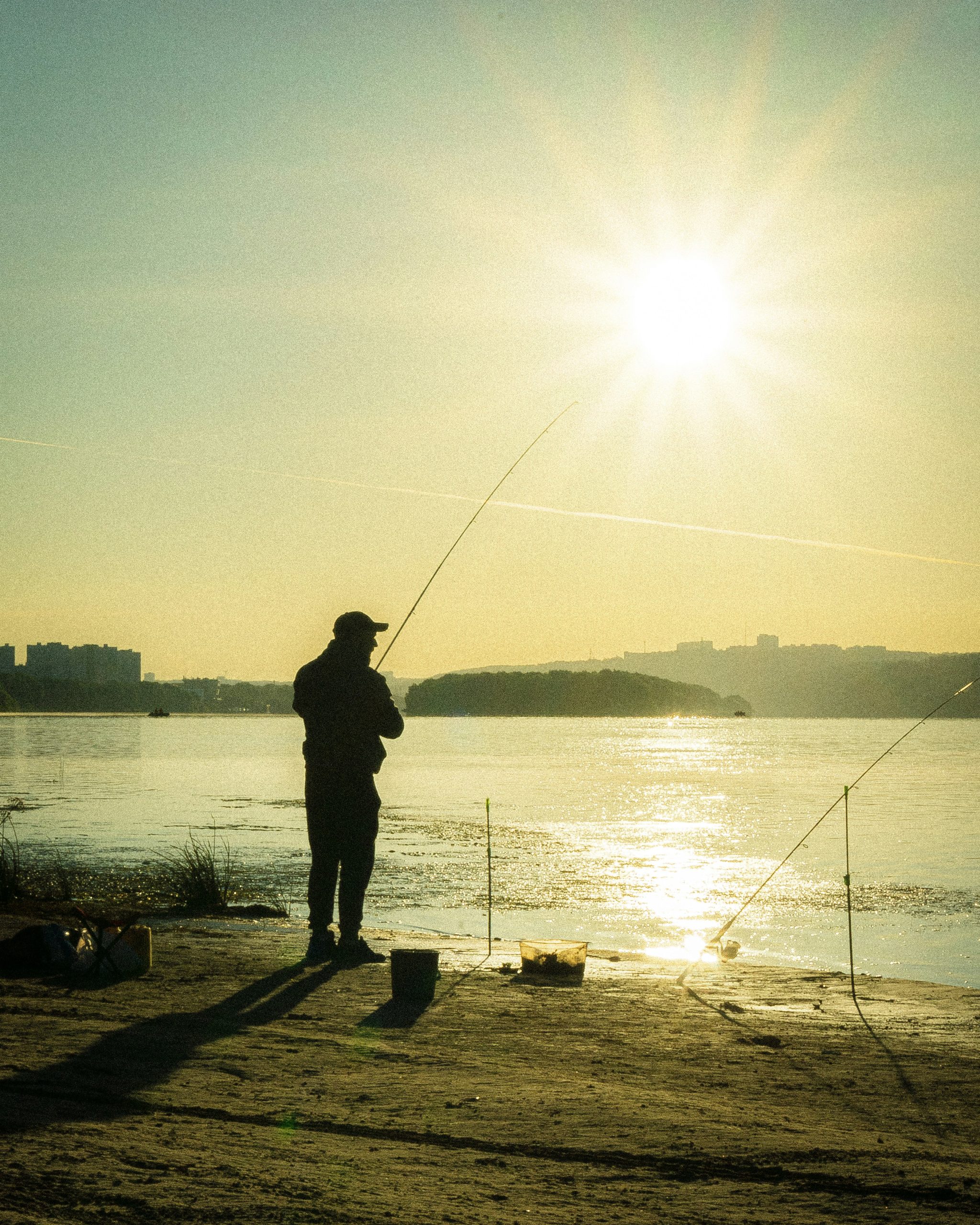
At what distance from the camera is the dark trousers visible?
7.38 m

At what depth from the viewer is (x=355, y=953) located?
24.6ft

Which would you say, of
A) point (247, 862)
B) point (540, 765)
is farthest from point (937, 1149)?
point (540, 765)

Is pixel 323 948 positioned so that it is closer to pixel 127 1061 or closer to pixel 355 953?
pixel 355 953

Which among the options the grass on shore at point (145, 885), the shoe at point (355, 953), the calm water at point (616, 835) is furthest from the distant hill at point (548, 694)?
the shoe at point (355, 953)

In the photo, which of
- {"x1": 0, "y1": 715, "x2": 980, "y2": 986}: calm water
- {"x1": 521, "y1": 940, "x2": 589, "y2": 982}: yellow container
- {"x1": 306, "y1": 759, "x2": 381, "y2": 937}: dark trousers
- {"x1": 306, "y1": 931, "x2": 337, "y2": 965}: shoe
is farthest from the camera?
{"x1": 0, "y1": 715, "x2": 980, "y2": 986}: calm water

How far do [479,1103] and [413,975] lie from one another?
5.97 ft

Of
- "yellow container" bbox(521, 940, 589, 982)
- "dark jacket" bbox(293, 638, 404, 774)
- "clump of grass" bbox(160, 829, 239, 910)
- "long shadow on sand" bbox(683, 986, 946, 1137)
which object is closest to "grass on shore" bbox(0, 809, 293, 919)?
"clump of grass" bbox(160, 829, 239, 910)

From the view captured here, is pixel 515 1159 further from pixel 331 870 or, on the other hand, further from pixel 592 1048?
pixel 331 870

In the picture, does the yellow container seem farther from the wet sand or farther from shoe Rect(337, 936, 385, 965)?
shoe Rect(337, 936, 385, 965)

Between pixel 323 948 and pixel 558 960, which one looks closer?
pixel 558 960

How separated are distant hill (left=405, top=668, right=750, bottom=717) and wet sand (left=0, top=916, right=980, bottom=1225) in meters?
147

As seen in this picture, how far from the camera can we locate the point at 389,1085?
4602 mm

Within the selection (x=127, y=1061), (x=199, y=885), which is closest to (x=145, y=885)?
(x=199, y=885)

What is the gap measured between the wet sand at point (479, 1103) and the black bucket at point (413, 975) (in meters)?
0.10
